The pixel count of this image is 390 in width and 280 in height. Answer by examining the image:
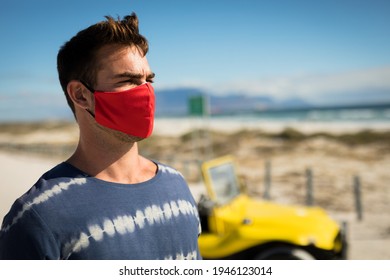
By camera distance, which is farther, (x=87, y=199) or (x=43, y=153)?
(x=43, y=153)

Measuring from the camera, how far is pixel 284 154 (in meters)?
17.1

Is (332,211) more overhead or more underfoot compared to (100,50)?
more underfoot

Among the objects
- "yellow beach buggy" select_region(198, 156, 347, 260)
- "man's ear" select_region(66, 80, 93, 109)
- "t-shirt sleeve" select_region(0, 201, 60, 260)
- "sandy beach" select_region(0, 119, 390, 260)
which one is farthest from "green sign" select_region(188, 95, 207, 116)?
"t-shirt sleeve" select_region(0, 201, 60, 260)

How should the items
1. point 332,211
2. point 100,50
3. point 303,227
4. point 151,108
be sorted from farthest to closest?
point 332,211
point 303,227
point 151,108
point 100,50

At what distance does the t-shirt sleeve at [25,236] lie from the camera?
2.95ft

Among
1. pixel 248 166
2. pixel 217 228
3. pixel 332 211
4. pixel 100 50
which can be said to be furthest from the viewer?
pixel 248 166

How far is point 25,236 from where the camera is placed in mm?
897

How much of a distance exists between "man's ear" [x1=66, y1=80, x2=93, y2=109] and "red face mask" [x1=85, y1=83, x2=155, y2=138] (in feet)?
0.07

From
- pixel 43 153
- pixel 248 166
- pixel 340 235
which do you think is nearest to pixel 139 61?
pixel 340 235

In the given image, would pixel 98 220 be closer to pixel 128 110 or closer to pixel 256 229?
pixel 128 110

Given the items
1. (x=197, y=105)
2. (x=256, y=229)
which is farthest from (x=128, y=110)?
(x=197, y=105)

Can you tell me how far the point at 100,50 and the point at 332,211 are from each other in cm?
645
